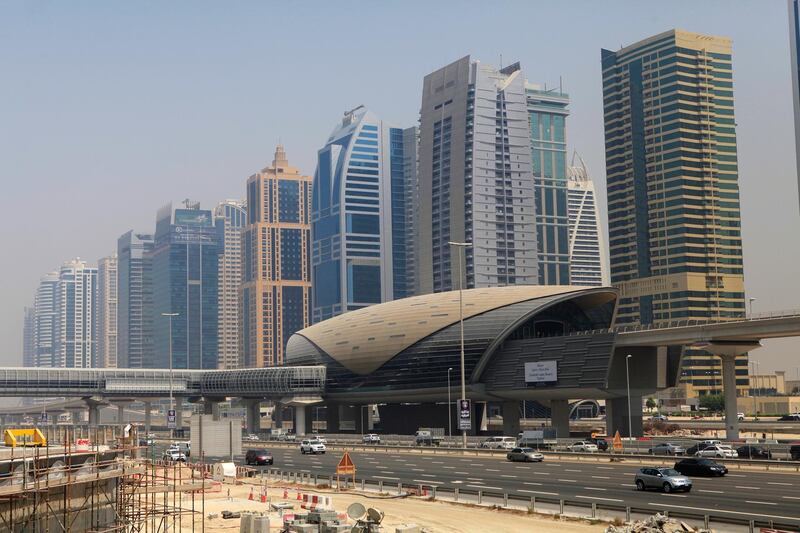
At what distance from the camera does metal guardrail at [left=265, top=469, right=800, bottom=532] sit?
38.4m

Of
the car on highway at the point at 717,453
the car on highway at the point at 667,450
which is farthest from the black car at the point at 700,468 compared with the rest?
the car on highway at the point at 667,450

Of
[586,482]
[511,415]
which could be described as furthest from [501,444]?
[511,415]

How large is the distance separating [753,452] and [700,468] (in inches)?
704

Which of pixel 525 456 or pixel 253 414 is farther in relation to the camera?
pixel 253 414

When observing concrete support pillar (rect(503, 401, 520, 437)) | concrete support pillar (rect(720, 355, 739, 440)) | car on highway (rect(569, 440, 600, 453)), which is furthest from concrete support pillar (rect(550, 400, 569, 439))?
car on highway (rect(569, 440, 600, 453))

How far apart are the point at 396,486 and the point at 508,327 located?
8307cm

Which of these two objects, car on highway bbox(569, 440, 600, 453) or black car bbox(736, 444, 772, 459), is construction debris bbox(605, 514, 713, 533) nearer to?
black car bbox(736, 444, 772, 459)

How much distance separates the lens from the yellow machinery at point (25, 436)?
35.9 metres

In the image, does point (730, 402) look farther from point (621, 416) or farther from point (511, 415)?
point (511, 415)

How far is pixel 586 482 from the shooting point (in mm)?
58156

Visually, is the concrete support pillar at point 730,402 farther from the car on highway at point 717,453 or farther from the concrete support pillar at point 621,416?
the car on highway at point 717,453

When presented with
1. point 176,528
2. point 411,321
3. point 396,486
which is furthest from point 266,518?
point 411,321

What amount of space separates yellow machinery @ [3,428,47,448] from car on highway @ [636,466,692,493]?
30.9 m

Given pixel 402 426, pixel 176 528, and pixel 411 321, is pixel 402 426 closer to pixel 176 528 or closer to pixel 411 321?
pixel 411 321
